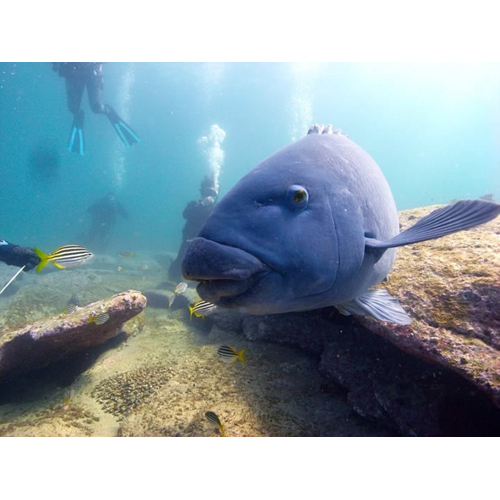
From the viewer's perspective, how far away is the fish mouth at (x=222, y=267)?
57.2 inches

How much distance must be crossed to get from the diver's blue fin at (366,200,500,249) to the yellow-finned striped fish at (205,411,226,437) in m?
2.16

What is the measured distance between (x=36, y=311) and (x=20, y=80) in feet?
194

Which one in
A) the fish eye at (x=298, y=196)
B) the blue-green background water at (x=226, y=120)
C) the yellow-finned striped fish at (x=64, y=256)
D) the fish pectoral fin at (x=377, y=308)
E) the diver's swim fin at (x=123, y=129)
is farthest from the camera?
the blue-green background water at (x=226, y=120)

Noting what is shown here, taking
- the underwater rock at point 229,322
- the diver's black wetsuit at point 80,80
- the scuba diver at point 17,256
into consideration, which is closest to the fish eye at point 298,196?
the underwater rock at point 229,322

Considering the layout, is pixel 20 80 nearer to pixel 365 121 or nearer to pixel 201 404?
pixel 201 404

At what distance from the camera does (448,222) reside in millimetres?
1964

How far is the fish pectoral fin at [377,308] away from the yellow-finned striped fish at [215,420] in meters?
1.58

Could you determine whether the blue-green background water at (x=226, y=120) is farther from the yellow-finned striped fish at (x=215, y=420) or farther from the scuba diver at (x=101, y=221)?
the yellow-finned striped fish at (x=215, y=420)

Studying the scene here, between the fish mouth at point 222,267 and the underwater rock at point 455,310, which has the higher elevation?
the fish mouth at point 222,267

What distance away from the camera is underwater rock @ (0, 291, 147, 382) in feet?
14.1

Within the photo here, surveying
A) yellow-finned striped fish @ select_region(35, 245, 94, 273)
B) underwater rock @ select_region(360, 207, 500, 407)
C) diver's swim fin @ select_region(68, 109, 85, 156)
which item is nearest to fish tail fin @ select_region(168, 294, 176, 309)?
yellow-finned striped fish @ select_region(35, 245, 94, 273)

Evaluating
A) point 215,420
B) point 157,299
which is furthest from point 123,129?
point 215,420

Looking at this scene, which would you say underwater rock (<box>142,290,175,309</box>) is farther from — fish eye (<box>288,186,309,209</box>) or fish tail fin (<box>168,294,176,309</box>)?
fish eye (<box>288,186,309,209</box>)

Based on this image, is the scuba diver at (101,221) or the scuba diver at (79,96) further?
the scuba diver at (101,221)
